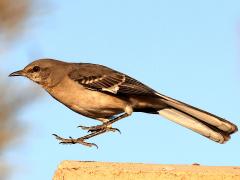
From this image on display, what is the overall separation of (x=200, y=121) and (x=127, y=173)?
2226 millimetres

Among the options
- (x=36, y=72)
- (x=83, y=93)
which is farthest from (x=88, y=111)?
(x=36, y=72)

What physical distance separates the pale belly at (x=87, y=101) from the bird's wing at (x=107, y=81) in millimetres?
93

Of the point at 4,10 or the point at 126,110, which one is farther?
the point at 4,10

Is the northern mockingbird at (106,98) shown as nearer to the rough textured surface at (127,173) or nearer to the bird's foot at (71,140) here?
→ the bird's foot at (71,140)

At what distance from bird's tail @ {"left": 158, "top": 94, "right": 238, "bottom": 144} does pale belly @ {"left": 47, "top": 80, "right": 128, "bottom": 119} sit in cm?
60

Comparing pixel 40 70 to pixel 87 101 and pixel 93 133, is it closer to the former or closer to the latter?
pixel 87 101

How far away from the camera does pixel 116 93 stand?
316 inches

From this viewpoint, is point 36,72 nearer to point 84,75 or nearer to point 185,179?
point 84,75

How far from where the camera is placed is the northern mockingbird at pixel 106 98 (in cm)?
770

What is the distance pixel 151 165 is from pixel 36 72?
2543 millimetres

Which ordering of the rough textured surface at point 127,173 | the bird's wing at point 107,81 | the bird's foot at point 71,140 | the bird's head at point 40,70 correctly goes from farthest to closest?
1. the bird's head at point 40,70
2. the bird's wing at point 107,81
3. the bird's foot at point 71,140
4. the rough textured surface at point 127,173

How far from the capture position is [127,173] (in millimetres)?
5883

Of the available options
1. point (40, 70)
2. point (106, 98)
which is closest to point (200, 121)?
point (106, 98)

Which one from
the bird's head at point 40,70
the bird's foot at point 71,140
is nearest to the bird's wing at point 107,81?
the bird's head at point 40,70
